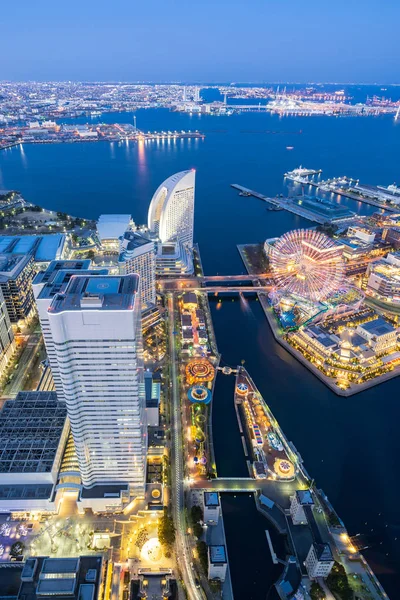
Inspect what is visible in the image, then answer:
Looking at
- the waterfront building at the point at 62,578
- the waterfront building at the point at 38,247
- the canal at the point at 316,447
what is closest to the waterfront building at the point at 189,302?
the canal at the point at 316,447

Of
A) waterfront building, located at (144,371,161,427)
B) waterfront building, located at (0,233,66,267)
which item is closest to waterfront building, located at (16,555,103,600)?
waterfront building, located at (144,371,161,427)

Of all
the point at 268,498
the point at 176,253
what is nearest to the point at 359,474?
the point at 268,498

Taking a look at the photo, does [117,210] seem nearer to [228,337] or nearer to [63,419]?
[228,337]

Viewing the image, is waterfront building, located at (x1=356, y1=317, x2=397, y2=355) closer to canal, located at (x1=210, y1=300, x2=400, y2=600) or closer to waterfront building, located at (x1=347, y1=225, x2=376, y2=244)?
canal, located at (x1=210, y1=300, x2=400, y2=600)

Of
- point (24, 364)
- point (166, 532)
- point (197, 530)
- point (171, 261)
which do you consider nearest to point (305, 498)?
point (197, 530)

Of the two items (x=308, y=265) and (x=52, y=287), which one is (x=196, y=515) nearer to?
(x=52, y=287)

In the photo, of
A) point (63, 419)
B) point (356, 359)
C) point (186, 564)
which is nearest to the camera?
point (186, 564)
